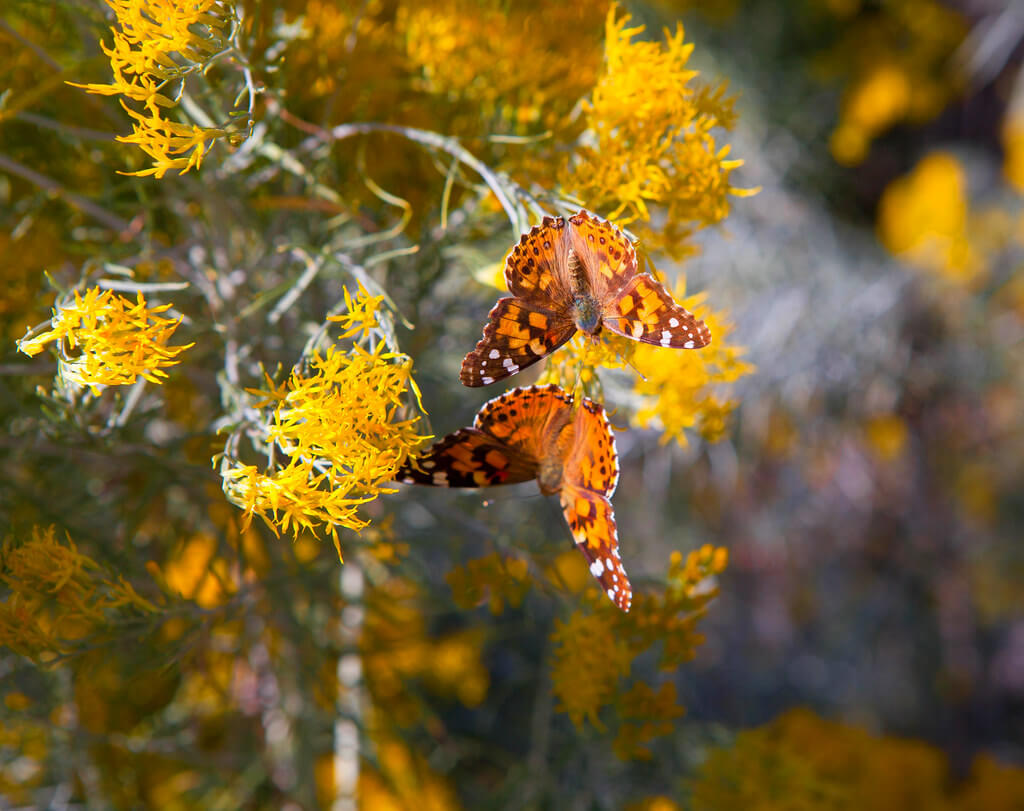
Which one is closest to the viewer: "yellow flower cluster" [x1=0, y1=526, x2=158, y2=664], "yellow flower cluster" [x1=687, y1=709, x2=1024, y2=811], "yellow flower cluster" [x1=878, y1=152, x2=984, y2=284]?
"yellow flower cluster" [x1=0, y1=526, x2=158, y2=664]

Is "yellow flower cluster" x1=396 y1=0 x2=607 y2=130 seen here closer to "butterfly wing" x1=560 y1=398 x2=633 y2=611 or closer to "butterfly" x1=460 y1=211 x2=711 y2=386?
"butterfly" x1=460 y1=211 x2=711 y2=386

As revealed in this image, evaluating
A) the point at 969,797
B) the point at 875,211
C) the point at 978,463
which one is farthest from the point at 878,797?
the point at 875,211

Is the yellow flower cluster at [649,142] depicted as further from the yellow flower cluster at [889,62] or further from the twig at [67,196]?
the yellow flower cluster at [889,62]

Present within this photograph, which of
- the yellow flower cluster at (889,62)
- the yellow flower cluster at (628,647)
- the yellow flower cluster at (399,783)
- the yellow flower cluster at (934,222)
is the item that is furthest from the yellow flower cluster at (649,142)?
the yellow flower cluster at (889,62)

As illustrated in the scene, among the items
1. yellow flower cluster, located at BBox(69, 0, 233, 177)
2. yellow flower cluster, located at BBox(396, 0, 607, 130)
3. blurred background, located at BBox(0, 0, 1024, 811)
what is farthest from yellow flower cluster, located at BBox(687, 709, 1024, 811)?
yellow flower cluster, located at BBox(69, 0, 233, 177)

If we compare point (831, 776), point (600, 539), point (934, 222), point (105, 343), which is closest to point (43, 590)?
point (105, 343)

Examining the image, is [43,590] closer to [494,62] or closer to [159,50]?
[159,50]

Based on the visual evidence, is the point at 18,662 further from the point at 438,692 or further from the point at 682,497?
the point at 682,497
